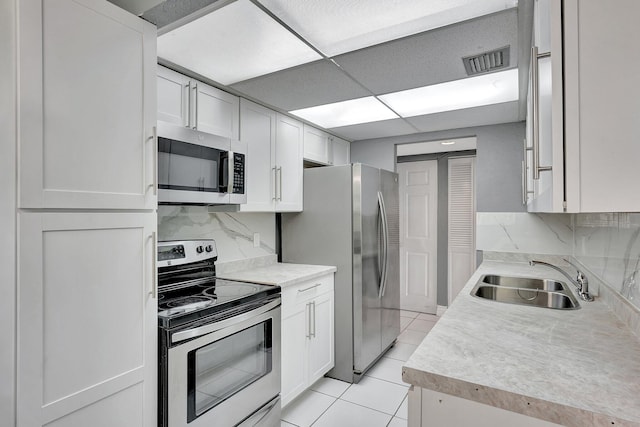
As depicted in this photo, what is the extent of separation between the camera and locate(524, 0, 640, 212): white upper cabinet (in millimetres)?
655

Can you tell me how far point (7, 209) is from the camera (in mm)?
1032

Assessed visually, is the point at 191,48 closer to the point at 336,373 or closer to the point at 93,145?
the point at 93,145

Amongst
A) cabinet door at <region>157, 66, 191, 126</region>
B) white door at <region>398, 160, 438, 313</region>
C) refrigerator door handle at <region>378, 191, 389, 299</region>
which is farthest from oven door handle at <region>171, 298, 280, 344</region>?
white door at <region>398, 160, 438, 313</region>

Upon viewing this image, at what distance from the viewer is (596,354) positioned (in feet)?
3.45

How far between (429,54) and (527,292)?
1493mm

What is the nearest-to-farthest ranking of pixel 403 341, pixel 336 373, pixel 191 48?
pixel 191 48
pixel 336 373
pixel 403 341

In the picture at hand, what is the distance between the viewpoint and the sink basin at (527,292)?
1.87 metres

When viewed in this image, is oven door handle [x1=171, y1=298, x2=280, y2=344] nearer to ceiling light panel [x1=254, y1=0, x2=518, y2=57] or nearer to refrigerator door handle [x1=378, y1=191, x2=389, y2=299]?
refrigerator door handle [x1=378, y1=191, x2=389, y2=299]

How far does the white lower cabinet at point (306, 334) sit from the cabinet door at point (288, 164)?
68cm

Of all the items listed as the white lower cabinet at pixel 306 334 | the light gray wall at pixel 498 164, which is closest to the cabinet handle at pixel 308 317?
the white lower cabinet at pixel 306 334

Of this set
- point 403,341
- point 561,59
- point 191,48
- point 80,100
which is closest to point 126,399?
point 80,100

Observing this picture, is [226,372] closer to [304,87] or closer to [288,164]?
[288,164]

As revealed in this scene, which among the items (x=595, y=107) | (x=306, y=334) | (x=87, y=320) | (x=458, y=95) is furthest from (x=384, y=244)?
(x=595, y=107)

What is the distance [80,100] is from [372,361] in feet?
8.85
